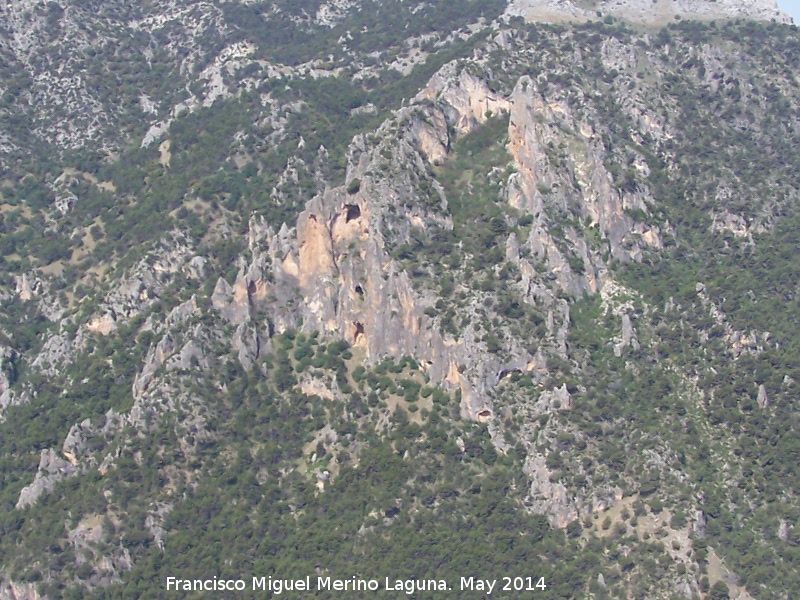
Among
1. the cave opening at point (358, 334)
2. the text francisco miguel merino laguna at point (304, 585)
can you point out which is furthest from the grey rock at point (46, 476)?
the cave opening at point (358, 334)

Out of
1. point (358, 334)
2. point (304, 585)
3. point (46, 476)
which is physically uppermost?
point (358, 334)

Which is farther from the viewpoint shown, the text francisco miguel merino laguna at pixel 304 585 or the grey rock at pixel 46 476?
the grey rock at pixel 46 476

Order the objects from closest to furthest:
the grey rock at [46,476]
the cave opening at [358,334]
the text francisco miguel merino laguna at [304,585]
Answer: the text francisco miguel merino laguna at [304,585], the grey rock at [46,476], the cave opening at [358,334]

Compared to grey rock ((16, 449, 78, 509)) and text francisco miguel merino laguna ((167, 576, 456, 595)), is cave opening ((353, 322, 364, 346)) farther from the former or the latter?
grey rock ((16, 449, 78, 509))

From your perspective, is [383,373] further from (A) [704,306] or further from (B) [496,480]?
(A) [704,306]

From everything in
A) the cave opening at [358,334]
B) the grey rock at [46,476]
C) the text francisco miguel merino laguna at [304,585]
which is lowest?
the text francisco miguel merino laguna at [304,585]

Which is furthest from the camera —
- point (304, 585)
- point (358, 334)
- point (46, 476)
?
point (358, 334)

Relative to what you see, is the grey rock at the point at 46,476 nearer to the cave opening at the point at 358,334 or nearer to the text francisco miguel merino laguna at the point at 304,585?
the text francisco miguel merino laguna at the point at 304,585

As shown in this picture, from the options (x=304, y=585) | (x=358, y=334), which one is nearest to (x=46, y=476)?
(x=304, y=585)

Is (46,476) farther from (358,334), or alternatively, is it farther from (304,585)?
(358,334)
